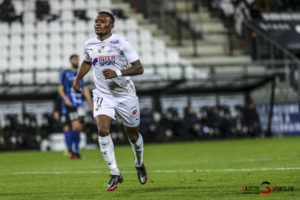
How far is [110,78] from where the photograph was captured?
25.9 ft

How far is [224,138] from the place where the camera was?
2444 cm

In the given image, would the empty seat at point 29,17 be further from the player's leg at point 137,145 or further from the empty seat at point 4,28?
the player's leg at point 137,145

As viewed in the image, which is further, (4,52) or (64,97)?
(4,52)

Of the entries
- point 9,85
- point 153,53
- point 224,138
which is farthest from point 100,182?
point 153,53

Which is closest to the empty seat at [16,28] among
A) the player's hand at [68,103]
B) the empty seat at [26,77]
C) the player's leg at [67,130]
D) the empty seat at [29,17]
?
the empty seat at [29,17]

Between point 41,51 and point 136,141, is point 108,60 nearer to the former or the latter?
point 136,141

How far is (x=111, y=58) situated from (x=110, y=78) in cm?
31

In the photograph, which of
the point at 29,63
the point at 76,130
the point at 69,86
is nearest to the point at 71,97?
the point at 69,86

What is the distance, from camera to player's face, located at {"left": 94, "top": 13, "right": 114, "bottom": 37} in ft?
26.5

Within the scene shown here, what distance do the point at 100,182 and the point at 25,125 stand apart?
13.8m

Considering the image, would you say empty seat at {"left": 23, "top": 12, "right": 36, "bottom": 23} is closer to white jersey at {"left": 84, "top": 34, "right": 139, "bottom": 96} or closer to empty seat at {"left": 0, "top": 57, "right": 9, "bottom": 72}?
→ empty seat at {"left": 0, "top": 57, "right": 9, "bottom": 72}

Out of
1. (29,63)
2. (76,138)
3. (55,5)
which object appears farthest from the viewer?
(55,5)

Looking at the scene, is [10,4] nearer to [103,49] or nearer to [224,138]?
[224,138]

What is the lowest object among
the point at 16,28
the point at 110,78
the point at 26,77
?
the point at 26,77
